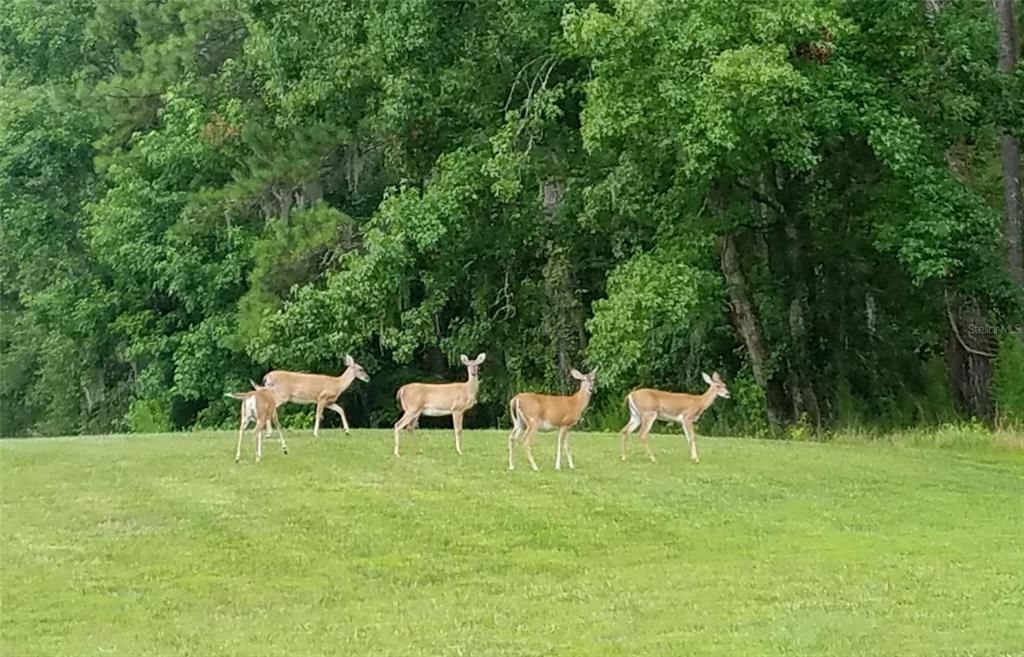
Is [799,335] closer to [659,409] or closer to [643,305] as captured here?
[643,305]

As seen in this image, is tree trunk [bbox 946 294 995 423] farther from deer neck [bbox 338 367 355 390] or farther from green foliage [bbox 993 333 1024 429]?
deer neck [bbox 338 367 355 390]

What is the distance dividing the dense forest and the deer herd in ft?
16.9

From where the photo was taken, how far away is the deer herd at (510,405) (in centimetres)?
1393

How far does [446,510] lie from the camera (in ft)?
40.6

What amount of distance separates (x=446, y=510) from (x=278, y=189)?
15.9 metres

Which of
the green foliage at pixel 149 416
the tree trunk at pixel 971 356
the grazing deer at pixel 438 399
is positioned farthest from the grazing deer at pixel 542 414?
the green foliage at pixel 149 416

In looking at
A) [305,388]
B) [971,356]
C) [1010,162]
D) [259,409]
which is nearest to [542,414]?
[259,409]

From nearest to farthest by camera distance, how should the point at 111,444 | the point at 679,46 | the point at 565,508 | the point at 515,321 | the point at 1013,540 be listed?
the point at 1013,540 < the point at 565,508 < the point at 111,444 < the point at 679,46 < the point at 515,321

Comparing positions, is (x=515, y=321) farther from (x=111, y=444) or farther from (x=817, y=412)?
(x=111, y=444)

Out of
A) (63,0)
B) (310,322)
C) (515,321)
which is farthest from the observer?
(63,0)

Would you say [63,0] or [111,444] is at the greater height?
[63,0]

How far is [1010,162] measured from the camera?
2352cm

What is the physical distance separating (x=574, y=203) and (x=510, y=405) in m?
9.96

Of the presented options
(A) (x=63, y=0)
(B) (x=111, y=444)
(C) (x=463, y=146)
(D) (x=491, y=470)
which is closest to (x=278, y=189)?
(C) (x=463, y=146)
